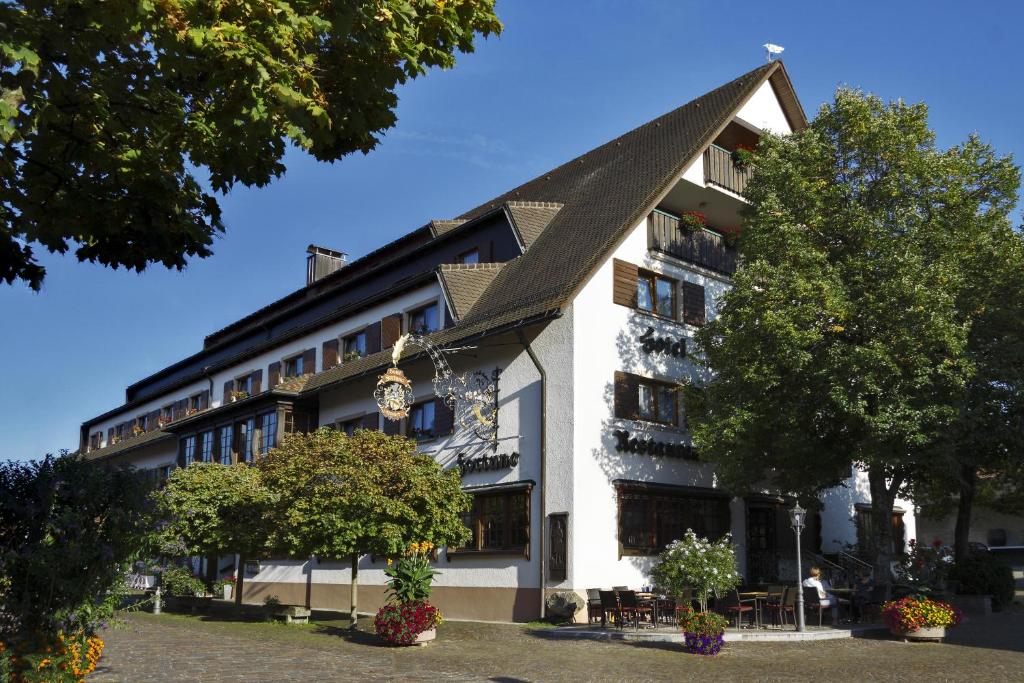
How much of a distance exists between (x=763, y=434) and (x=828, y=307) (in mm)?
3290

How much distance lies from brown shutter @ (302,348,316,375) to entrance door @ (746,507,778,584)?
52.4 feet

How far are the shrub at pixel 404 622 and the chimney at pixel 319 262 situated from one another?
2987 centimetres

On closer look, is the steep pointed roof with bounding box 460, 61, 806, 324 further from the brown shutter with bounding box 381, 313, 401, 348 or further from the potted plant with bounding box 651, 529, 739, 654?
the potted plant with bounding box 651, 529, 739, 654

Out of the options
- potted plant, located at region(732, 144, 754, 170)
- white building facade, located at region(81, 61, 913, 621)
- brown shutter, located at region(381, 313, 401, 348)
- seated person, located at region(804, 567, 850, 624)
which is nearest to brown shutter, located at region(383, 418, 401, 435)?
white building facade, located at region(81, 61, 913, 621)

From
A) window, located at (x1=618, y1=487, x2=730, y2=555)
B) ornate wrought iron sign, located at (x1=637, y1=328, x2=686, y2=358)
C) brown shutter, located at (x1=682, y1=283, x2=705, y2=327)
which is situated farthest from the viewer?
brown shutter, located at (x1=682, y1=283, x2=705, y2=327)

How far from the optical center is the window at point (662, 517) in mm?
23578

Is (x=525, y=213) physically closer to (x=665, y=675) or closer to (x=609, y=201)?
(x=609, y=201)

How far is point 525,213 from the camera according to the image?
28500 mm

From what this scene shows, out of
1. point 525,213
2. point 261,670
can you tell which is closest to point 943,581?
point 525,213

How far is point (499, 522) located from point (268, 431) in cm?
1193

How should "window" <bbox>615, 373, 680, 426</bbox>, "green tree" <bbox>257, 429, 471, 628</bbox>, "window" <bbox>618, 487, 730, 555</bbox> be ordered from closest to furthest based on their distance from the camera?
"green tree" <bbox>257, 429, 471, 628</bbox>, "window" <bbox>618, 487, 730, 555</bbox>, "window" <bbox>615, 373, 680, 426</bbox>

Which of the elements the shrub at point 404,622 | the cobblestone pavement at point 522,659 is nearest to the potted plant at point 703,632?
the cobblestone pavement at point 522,659

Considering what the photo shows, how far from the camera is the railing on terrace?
25.9m

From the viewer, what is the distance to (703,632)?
16.9 m
